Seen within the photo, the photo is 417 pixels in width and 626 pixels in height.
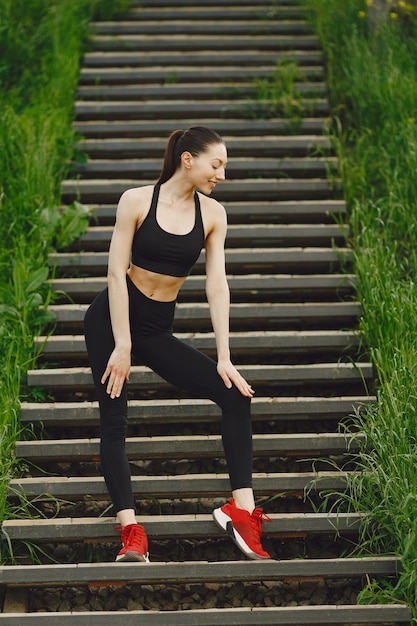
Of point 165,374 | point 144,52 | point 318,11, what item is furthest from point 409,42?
point 165,374

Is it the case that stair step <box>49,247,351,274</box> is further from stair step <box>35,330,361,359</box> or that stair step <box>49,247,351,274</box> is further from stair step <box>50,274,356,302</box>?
stair step <box>35,330,361,359</box>

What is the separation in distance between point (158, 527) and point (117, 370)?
744 mm

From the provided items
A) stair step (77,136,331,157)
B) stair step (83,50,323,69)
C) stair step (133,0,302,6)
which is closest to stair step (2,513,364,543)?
stair step (77,136,331,157)

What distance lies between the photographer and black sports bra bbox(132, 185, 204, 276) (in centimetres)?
367

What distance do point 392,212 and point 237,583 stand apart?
2.44 m

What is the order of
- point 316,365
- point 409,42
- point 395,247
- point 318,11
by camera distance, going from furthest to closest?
point 318,11 → point 409,42 → point 395,247 → point 316,365

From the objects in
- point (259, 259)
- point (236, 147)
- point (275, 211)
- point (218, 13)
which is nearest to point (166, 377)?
point (259, 259)

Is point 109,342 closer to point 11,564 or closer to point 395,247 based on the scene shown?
point 11,564

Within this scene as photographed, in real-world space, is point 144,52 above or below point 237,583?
above

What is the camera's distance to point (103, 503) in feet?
14.3

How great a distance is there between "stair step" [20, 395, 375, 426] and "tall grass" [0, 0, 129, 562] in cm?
16

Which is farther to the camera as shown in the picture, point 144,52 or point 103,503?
point 144,52

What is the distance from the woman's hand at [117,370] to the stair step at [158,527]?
0.63 m

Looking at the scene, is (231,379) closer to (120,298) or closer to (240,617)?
(120,298)
